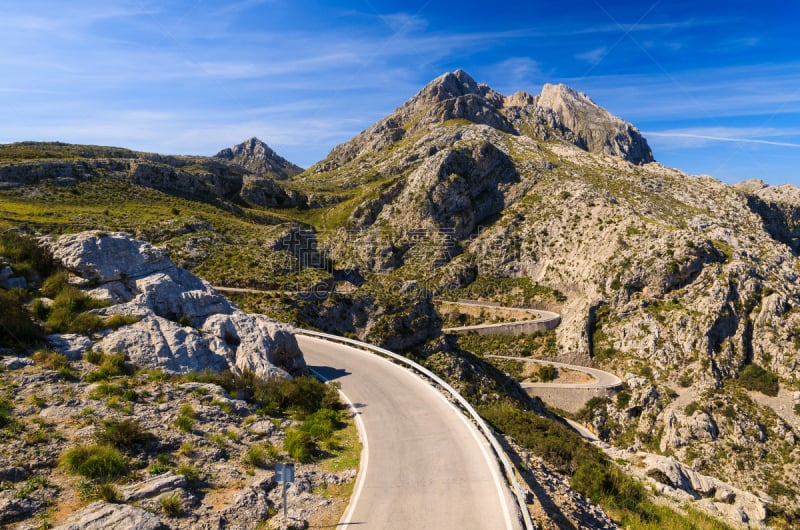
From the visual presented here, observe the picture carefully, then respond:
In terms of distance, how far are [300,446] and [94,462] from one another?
593 centimetres

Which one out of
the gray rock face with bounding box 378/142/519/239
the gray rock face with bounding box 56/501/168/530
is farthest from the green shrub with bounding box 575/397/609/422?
the gray rock face with bounding box 56/501/168/530

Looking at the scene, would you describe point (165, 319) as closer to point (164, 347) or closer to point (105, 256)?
point (164, 347)

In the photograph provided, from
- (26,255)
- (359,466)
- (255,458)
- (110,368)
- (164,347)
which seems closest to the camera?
(255,458)

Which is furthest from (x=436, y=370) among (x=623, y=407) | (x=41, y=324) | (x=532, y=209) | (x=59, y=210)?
(x=532, y=209)

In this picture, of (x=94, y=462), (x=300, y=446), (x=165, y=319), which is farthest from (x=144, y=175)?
(x=94, y=462)

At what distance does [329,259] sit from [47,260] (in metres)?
75.2

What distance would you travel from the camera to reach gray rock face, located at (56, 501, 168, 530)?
8094 mm

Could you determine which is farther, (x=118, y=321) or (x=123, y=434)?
(x=118, y=321)

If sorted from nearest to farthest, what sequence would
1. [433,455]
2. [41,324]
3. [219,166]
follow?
1. [433,455]
2. [41,324]
3. [219,166]

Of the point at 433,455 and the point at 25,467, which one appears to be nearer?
the point at 25,467

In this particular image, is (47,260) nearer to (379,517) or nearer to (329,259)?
(379,517)

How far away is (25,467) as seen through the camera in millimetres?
9570

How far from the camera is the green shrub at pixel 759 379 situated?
4825cm

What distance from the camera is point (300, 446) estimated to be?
13.8 meters
